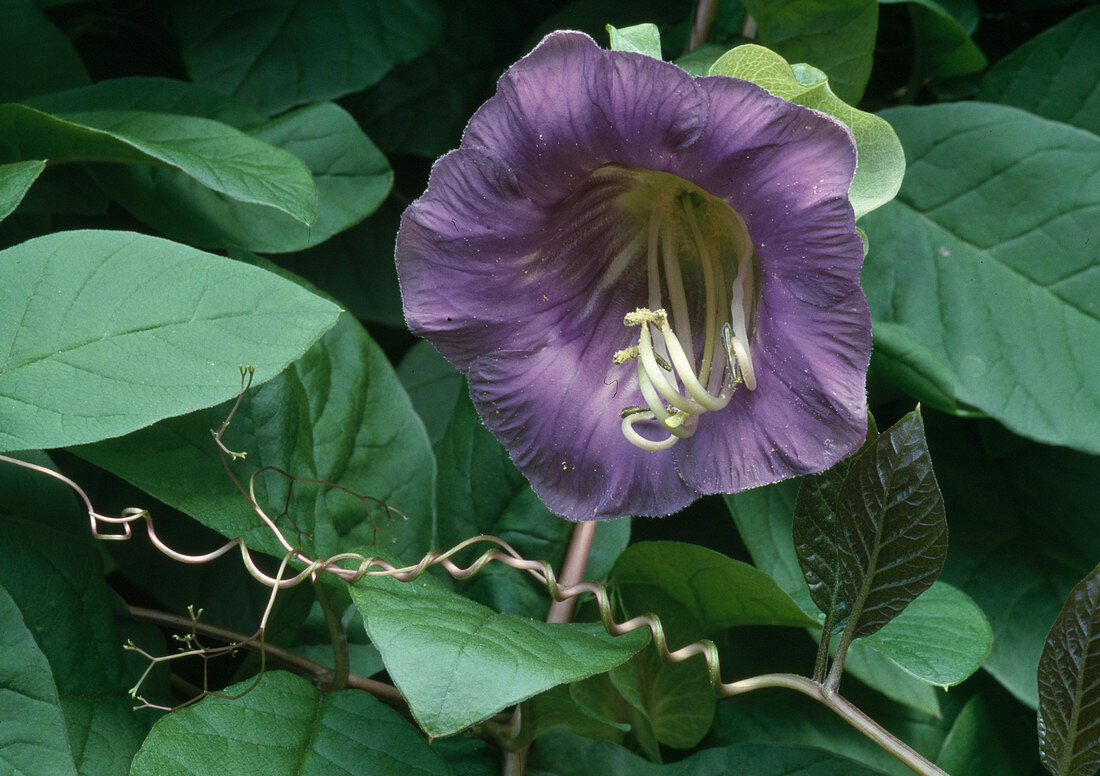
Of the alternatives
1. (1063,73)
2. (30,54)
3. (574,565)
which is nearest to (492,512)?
(574,565)

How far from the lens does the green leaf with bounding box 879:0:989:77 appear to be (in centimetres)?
82

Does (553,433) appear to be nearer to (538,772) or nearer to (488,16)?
(538,772)

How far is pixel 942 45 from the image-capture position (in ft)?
2.82

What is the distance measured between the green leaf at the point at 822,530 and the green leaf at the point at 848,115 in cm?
13

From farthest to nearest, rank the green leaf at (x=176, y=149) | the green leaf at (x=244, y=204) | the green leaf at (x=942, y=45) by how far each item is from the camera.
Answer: the green leaf at (x=942, y=45)
the green leaf at (x=244, y=204)
the green leaf at (x=176, y=149)

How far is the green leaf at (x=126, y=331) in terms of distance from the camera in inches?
18.1

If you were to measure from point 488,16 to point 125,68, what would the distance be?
35cm

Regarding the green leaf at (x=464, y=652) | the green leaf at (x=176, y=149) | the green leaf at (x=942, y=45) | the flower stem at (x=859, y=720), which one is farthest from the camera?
the green leaf at (x=942, y=45)

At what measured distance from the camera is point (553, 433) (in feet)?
1.96

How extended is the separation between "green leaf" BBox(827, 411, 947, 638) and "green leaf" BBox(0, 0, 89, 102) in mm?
705

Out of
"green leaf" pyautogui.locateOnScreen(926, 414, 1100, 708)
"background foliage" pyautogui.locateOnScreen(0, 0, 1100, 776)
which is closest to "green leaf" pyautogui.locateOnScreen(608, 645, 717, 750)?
"background foliage" pyautogui.locateOnScreen(0, 0, 1100, 776)

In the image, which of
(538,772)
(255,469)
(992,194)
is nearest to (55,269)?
(255,469)

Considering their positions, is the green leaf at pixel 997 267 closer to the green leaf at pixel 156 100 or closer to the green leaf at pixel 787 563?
the green leaf at pixel 787 563

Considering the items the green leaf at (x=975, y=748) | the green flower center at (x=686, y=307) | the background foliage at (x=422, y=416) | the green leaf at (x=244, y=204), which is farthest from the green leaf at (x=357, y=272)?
the green leaf at (x=975, y=748)
